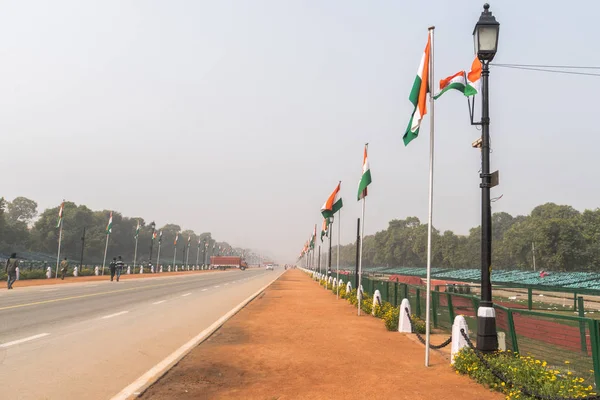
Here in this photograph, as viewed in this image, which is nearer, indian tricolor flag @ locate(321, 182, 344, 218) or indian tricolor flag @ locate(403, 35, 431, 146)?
indian tricolor flag @ locate(403, 35, 431, 146)

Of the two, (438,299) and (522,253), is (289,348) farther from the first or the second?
(522,253)

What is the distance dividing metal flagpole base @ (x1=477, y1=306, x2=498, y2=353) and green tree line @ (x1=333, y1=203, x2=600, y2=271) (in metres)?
74.1

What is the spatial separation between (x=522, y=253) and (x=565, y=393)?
284 feet

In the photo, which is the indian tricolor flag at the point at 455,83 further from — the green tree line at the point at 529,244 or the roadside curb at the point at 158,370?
the green tree line at the point at 529,244

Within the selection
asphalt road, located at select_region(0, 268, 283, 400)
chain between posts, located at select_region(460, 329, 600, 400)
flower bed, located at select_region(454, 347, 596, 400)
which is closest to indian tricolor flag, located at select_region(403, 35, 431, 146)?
chain between posts, located at select_region(460, 329, 600, 400)

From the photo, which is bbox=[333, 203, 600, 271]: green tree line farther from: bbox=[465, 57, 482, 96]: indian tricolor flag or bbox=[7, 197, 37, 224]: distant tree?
bbox=[7, 197, 37, 224]: distant tree

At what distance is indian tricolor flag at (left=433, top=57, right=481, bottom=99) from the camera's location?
8.86 metres

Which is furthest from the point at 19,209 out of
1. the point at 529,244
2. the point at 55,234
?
the point at 529,244

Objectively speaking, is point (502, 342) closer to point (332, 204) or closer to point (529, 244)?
point (332, 204)

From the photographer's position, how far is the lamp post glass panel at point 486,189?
7750 millimetres

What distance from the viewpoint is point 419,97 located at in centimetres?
976

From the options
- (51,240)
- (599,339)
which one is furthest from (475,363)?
(51,240)

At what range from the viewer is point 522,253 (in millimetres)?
83250

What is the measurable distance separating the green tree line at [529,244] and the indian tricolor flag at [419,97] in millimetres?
73116
